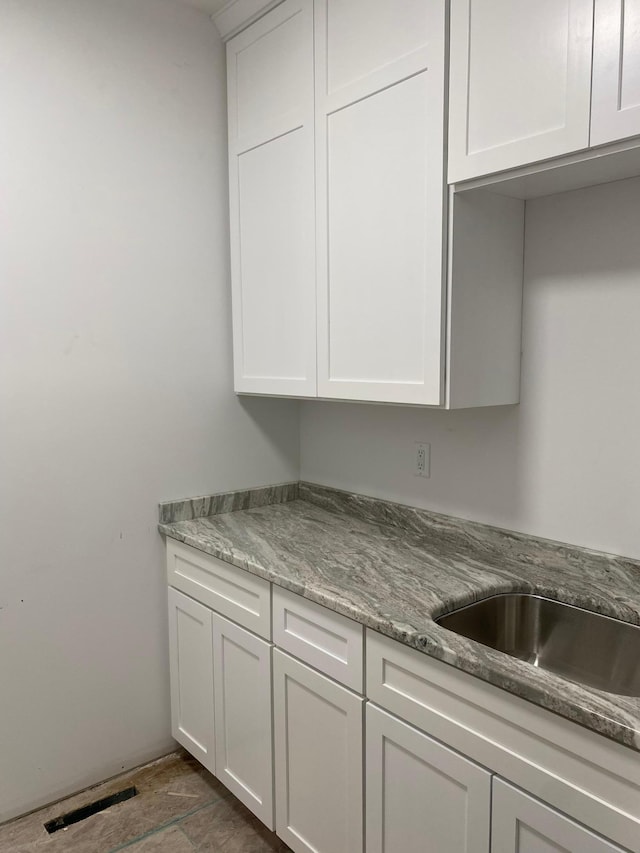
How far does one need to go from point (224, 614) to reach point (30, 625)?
0.63 m

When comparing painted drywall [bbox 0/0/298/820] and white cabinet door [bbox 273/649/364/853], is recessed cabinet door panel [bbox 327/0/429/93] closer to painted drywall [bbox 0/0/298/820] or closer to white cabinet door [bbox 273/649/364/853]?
painted drywall [bbox 0/0/298/820]

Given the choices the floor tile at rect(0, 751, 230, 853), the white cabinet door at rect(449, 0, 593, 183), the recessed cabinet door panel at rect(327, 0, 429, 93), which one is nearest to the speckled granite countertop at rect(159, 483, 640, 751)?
the floor tile at rect(0, 751, 230, 853)

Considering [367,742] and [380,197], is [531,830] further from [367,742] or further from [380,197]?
[380,197]

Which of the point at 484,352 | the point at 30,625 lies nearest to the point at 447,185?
the point at 484,352

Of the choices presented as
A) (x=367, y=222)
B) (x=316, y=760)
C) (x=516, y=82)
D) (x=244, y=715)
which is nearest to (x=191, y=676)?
(x=244, y=715)

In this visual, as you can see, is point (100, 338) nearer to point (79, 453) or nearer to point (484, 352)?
point (79, 453)

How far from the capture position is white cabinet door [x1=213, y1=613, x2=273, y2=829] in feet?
6.23

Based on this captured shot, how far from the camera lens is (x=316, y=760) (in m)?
1.71

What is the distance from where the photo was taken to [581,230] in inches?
67.7

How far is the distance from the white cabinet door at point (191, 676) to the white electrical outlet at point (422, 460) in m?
0.84

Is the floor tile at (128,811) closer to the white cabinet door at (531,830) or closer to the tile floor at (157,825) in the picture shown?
the tile floor at (157,825)

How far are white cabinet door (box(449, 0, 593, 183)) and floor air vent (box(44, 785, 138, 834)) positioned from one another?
219cm

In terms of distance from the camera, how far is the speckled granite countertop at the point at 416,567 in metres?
1.19

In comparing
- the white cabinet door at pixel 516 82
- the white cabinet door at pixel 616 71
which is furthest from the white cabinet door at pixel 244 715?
the white cabinet door at pixel 616 71
